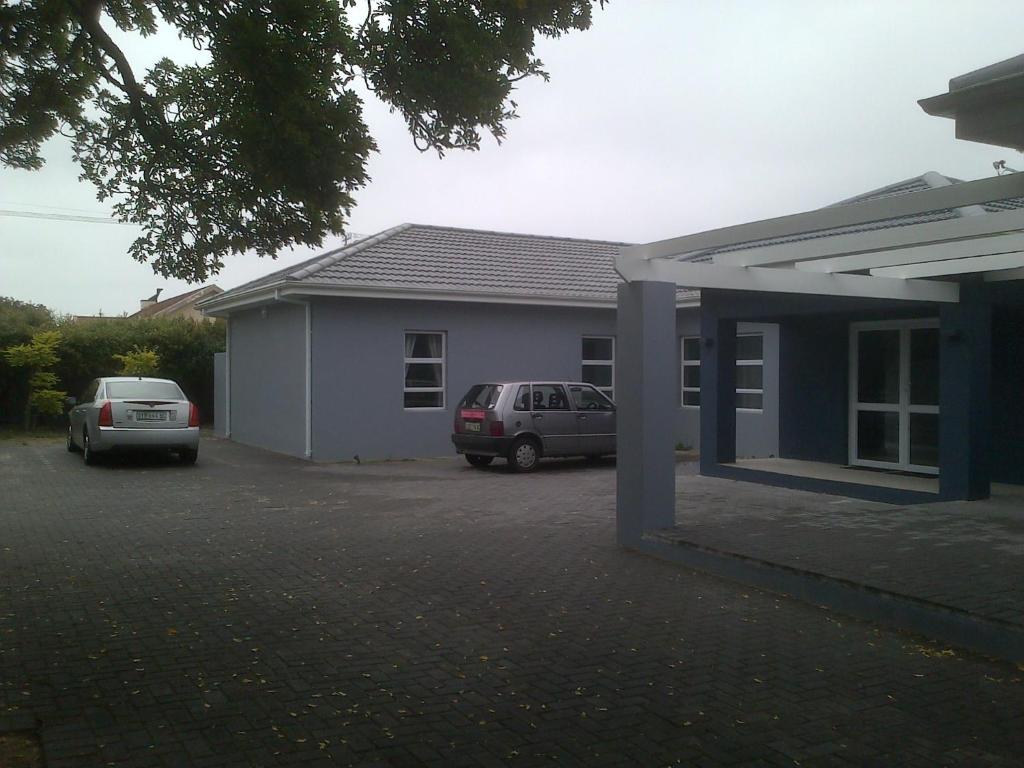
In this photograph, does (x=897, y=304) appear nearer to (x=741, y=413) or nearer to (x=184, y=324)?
(x=741, y=413)

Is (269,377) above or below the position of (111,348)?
below

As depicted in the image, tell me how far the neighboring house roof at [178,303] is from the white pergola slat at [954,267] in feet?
179

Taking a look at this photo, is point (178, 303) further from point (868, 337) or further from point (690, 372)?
point (868, 337)

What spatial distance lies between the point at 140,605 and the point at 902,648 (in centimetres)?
564

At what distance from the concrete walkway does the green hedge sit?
18592mm

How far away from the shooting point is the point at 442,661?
5.99 m

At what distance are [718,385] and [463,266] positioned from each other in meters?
8.46

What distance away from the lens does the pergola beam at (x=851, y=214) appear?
251 inches

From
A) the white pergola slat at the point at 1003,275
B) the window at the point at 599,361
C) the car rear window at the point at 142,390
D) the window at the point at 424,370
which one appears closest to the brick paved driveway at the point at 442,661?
the white pergola slat at the point at 1003,275

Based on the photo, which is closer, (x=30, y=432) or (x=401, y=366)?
(x=401, y=366)

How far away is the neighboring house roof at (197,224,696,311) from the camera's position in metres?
18.6

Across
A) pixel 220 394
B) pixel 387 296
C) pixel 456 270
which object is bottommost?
pixel 220 394

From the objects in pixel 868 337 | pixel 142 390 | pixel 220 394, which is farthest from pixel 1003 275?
pixel 220 394

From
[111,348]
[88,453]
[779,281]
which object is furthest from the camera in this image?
[111,348]
